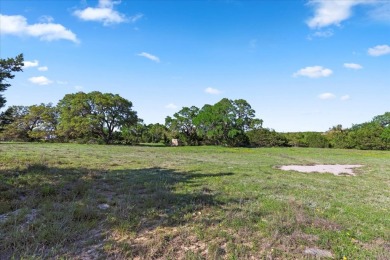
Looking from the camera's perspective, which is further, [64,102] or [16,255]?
[64,102]

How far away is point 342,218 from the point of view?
699 cm

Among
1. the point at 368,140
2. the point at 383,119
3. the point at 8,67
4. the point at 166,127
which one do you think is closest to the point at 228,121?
the point at 166,127

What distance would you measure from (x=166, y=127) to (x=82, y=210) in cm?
5945

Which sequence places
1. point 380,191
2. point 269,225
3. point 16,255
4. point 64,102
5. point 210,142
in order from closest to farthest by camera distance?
1. point 16,255
2. point 269,225
3. point 380,191
4. point 64,102
5. point 210,142

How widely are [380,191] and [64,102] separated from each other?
5488cm

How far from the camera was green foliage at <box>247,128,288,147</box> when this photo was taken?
59.7m

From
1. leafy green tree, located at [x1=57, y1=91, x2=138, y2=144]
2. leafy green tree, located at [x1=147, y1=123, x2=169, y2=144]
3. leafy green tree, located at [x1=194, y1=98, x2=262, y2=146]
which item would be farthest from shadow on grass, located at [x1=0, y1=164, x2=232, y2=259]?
leafy green tree, located at [x1=147, y1=123, x2=169, y2=144]

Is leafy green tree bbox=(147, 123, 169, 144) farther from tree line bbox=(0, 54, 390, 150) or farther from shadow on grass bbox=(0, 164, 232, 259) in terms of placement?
shadow on grass bbox=(0, 164, 232, 259)

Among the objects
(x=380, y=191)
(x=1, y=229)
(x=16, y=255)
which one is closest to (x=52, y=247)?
(x=16, y=255)

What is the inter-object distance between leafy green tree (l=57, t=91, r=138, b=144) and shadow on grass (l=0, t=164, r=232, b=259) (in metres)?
40.1

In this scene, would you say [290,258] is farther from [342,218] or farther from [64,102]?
[64,102]

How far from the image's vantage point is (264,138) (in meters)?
59.7

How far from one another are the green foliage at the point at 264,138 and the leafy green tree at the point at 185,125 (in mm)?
12224

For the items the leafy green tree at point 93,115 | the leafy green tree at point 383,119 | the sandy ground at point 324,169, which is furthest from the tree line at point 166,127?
the sandy ground at point 324,169
